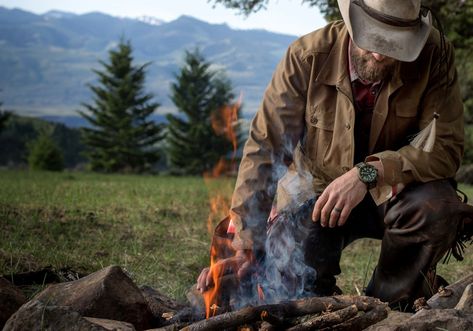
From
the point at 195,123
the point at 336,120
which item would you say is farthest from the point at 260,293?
the point at 195,123

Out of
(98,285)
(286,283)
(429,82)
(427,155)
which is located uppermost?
(429,82)

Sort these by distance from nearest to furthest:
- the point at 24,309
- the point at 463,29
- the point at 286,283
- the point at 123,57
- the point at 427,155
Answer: the point at 24,309, the point at 427,155, the point at 286,283, the point at 463,29, the point at 123,57

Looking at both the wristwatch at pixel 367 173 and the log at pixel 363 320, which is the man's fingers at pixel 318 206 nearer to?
the wristwatch at pixel 367 173

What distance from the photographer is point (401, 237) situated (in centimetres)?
343

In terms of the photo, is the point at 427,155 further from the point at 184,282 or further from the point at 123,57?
the point at 123,57

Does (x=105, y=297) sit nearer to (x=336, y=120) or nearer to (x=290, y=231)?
(x=290, y=231)

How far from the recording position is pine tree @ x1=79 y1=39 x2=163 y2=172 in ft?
159

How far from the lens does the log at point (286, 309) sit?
249 cm

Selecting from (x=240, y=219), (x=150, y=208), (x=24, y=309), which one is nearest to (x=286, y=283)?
(x=240, y=219)

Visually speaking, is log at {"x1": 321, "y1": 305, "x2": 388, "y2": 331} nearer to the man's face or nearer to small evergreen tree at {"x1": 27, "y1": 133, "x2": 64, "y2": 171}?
the man's face

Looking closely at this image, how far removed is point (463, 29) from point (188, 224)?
1225 cm

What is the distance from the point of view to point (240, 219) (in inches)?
132

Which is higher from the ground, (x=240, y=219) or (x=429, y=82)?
(x=429, y=82)

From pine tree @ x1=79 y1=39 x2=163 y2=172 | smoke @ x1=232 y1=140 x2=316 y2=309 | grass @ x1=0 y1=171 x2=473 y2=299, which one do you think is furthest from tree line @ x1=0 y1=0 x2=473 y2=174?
smoke @ x1=232 y1=140 x2=316 y2=309
